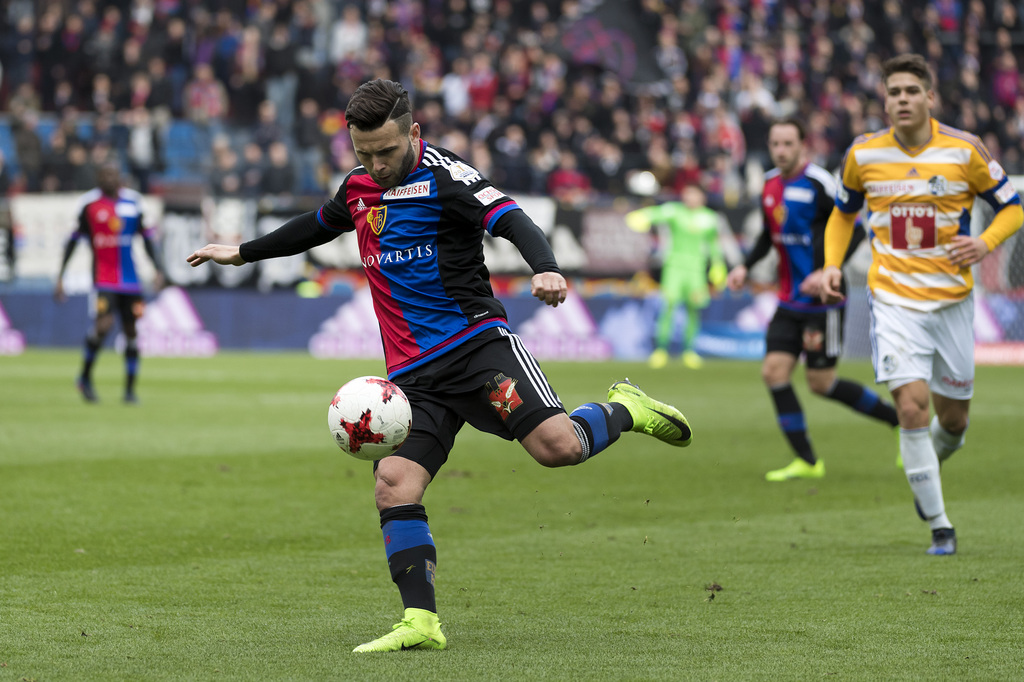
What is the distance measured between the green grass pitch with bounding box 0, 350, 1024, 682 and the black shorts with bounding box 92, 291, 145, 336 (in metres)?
2.58

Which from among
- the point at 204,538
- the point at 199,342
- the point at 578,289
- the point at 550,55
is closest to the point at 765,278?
the point at 578,289

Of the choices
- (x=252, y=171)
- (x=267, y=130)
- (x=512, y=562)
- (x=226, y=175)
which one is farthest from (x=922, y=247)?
(x=267, y=130)

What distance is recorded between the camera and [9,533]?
20.7ft

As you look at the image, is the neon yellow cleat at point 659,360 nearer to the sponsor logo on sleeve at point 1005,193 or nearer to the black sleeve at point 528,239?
the sponsor logo on sleeve at point 1005,193

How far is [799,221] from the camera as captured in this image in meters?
8.92

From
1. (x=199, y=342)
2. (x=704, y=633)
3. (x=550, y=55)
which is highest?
(x=550, y=55)

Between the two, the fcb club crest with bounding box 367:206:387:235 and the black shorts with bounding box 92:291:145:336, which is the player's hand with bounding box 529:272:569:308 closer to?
the fcb club crest with bounding box 367:206:387:235

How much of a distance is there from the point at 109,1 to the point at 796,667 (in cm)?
2425

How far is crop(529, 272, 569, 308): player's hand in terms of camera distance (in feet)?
13.3

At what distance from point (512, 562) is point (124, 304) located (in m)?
8.99

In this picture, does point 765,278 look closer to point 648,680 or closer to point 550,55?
point 550,55

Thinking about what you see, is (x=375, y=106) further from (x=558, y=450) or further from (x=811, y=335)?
(x=811, y=335)

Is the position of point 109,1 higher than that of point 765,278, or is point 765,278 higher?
point 109,1

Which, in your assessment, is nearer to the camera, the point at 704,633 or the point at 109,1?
the point at 704,633
